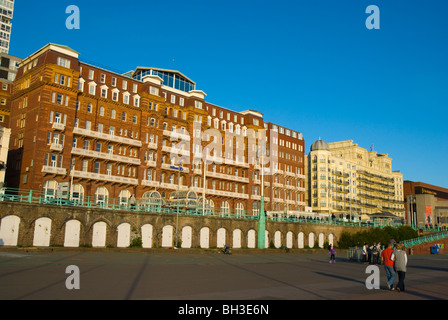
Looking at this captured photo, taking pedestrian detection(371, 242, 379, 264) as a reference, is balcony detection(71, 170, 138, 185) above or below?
above

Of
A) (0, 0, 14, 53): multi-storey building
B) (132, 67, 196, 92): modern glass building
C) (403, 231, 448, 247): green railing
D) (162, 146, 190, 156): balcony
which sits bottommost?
(403, 231, 448, 247): green railing

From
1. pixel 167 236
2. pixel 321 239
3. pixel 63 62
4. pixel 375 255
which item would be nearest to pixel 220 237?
pixel 167 236

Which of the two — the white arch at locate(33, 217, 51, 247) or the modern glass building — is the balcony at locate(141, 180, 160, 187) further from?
the white arch at locate(33, 217, 51, 247)

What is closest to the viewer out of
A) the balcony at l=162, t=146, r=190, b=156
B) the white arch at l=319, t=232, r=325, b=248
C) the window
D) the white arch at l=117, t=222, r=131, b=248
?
the white arch at l=117, t=222, r=131, b=248

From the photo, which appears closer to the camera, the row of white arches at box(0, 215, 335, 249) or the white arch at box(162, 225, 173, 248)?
the row of white arches at box(0, 215, 335, 249)

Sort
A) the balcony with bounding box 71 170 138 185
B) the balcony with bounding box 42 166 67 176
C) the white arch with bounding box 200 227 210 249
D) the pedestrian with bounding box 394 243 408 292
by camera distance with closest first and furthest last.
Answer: the pedestrian with bounding box 394 243 408 292 → the balcony with bounding box 42 166 67 176 → the white arch with bounding box 200 227 210 249 → the balcony with bounding box 71 170 138 185

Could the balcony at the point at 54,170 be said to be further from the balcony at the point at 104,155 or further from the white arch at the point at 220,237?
the white arch at the point at 220,237

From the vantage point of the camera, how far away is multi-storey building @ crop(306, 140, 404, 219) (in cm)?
10831

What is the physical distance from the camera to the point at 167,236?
51.8 m

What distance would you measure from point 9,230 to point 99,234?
9392 mm

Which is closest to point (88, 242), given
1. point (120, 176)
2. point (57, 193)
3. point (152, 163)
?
point (57, 193)

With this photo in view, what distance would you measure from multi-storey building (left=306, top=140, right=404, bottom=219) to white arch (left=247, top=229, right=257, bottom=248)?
40378 millimetres

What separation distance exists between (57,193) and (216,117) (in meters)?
37.7

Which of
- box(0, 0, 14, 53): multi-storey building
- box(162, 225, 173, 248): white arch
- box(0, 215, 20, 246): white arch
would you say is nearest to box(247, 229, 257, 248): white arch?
box(162, 225, 173, 248): white arch
